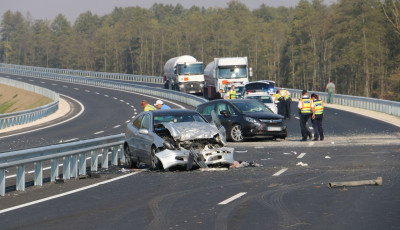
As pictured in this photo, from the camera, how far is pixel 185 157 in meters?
17.2

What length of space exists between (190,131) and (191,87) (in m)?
46.7

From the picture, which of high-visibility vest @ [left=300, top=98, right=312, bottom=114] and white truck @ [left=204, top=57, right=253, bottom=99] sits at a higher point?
white truck @ [left=204, top=57, right=253, bottom=99]

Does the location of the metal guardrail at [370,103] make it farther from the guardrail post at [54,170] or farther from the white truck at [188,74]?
the guardrail post at [54,170]

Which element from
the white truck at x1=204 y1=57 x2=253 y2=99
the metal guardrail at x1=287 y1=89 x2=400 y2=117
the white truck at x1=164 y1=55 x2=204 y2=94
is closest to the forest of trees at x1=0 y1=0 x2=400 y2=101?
the metal guardrail at x1=287 y1=89 x2=400 y2=117

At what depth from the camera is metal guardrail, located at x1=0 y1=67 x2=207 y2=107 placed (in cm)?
5849

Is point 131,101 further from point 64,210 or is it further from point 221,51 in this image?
point 221,51

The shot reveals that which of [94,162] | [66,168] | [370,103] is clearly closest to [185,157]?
[66,168]

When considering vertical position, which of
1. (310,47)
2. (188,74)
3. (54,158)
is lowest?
(54,158)

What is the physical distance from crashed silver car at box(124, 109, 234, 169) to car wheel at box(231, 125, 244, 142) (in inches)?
299

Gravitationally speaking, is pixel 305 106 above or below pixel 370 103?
above

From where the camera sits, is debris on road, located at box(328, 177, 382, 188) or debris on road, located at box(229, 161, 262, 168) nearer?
debris on road, located at box(328, 177, 382, 188)

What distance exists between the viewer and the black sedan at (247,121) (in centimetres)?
2594

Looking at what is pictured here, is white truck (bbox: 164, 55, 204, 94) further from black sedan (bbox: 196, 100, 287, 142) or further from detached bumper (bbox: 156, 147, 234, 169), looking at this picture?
detached bumper (bbox: 156, 147, 234, 169)

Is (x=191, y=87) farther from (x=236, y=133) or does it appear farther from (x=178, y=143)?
(x=178, y=143)
